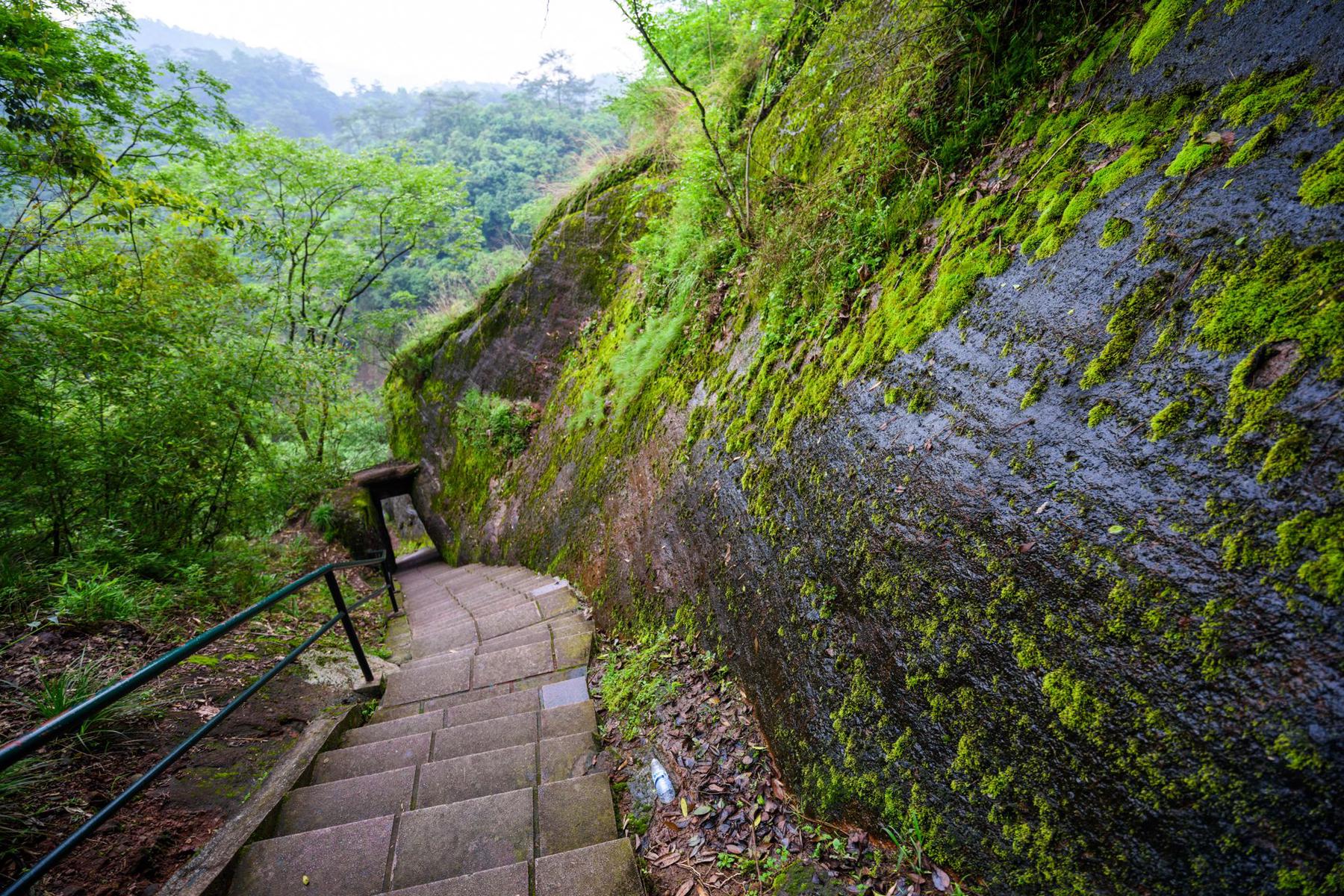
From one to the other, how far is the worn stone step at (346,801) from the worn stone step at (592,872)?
1.02 meters

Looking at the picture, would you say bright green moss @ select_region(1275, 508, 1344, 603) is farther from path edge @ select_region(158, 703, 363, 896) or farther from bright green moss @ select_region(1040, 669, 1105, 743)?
path edge @ select_region(158, 703, 363, 896)

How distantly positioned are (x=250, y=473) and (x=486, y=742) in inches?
208

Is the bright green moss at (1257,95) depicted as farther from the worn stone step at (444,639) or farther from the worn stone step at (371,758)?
the worn stone step at (444,639)

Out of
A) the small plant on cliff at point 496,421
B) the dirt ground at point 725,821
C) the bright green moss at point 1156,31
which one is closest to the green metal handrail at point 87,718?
the dirt ground at point 725,821

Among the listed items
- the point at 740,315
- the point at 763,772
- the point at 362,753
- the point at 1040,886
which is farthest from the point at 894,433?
the point at 362,753

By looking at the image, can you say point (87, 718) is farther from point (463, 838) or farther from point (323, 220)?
point (323, 220)


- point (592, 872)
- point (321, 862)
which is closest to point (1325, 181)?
point (592, 872)

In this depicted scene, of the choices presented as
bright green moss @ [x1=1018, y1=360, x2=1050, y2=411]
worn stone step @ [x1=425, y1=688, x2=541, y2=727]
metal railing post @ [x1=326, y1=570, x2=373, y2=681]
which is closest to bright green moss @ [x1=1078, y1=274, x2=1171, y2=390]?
bright green moss @ [x1=1018, y1=360, x2=1050, y2=411]

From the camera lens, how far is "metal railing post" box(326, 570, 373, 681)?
3.58 m

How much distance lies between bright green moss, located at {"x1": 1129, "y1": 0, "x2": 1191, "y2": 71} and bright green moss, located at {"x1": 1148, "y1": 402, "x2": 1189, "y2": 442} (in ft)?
4.71

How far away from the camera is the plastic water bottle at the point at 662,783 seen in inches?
96.2

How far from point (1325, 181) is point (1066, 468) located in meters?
0.86

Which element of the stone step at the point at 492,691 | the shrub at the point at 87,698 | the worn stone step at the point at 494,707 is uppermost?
the shrub at the point at 87,698

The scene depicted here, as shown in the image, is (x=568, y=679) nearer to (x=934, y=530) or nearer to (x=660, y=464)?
(x=660, y=464)
